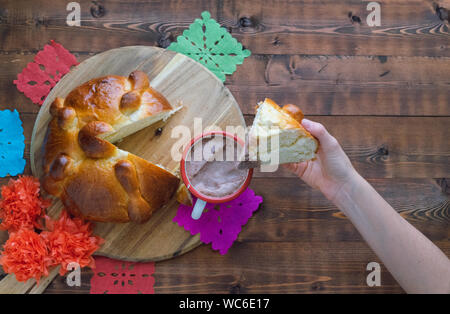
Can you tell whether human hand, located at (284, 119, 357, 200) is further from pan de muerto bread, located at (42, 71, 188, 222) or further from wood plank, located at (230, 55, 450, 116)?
pan de muerto bread, located at (42, 71, 188, 222)

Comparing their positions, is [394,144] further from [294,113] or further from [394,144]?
[294,113]

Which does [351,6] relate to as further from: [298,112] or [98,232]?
[98,232]

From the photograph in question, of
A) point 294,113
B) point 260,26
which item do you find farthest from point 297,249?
point 260,26

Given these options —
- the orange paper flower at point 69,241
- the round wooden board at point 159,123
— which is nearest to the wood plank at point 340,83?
the round wooden board at point 159,123

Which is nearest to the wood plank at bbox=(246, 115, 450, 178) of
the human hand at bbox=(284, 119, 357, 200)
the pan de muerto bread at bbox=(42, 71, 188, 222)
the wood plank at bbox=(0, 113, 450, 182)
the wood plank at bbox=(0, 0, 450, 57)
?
the wood plank at bbox=(0, 113, 450, 182)

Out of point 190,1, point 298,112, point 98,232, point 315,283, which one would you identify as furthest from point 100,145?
point 315,283

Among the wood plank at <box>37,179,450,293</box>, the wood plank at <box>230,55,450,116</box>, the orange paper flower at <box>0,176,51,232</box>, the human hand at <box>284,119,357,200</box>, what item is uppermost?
the wood plank at <box>230,55,450,116</box>
